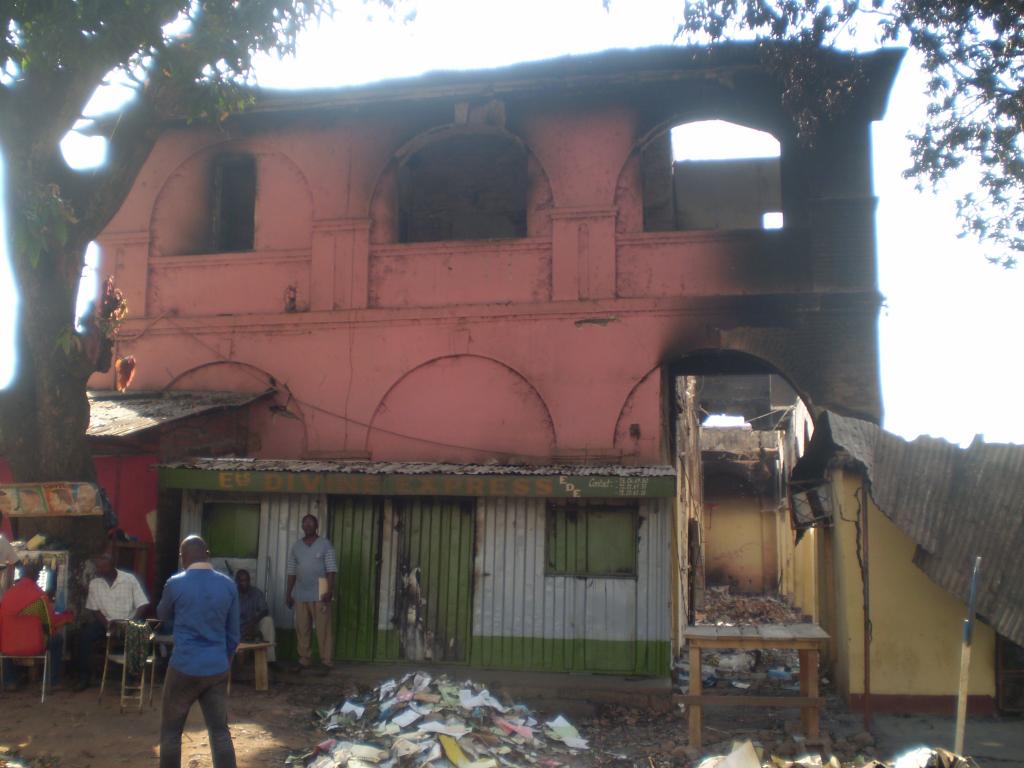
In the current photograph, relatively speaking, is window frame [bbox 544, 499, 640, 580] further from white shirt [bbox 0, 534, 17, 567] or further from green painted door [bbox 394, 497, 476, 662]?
white shirt [bbox 0, 534, 17, 567]

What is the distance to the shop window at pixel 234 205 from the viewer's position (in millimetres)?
15211

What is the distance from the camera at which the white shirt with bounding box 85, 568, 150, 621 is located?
10250 mm

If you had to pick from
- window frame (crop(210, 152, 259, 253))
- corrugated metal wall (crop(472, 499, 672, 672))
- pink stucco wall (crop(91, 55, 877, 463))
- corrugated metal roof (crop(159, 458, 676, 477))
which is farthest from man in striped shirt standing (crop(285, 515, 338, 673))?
window frame (crop(210, 152, 259, 253))

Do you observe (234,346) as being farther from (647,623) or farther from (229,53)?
(647,623)

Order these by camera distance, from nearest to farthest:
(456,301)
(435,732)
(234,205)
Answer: (435,732), (456,301), (234,205)

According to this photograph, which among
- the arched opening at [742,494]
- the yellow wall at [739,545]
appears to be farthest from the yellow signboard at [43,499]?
the yellow wall at [739,545]

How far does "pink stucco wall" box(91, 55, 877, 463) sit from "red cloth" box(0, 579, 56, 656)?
4.45 meters

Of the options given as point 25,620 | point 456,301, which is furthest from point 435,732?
point 456,301

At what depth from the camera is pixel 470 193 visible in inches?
657

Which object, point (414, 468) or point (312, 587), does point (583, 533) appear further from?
point (312, 587)

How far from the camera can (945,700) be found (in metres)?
10.1

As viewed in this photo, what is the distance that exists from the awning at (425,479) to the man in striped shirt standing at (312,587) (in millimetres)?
563

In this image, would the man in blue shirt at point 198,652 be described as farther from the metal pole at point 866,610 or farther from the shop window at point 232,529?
the metal pole at point 866,610

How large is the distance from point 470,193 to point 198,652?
11228 millimetres
